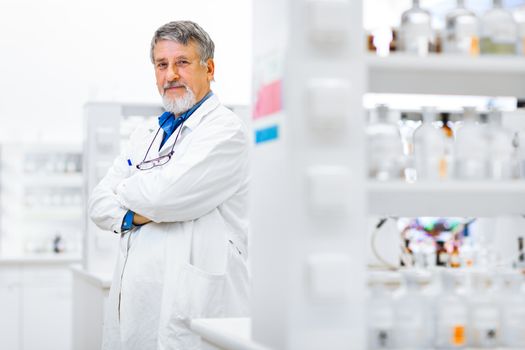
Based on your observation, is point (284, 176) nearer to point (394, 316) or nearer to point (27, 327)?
point (394, 316)

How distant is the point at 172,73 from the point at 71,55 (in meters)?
5.39

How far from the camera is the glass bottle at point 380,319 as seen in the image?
2.18 meters

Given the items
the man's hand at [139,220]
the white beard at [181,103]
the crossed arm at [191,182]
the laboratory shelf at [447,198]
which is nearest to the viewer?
the laboratory shelf at [447,198]

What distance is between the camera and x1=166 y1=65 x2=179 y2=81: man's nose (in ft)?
11.0

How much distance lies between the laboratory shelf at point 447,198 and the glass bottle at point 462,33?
0.35 metres

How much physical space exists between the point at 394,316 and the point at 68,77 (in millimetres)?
6800

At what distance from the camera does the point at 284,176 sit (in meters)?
2.16

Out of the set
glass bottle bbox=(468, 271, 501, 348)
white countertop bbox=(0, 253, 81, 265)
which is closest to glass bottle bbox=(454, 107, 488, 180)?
glass bottle bbox=(468, 271, 501, 348)

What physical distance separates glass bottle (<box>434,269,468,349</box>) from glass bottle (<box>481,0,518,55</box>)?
60 centimetres

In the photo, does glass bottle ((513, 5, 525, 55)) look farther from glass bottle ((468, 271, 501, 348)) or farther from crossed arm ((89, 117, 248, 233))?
crossed arm ((89, 117, 248, 233))

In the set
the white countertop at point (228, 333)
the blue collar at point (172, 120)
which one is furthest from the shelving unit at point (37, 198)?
the white countertop at point (228, 333)

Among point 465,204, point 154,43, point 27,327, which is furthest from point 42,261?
point 465,204

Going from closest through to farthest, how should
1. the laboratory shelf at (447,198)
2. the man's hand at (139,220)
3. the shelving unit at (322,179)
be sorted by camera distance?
the shelving unit at (322,179) < the laboratory shelf at (447,198) < the man's hand at (139,220)

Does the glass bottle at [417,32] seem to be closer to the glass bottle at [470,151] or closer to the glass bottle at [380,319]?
the glass bottle at [470,151]
